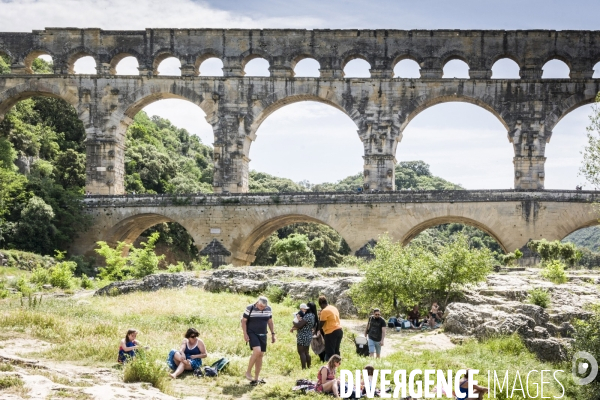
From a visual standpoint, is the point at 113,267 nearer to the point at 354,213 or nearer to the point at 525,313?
the point at 354,213

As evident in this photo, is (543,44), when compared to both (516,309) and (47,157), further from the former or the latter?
(47,157)

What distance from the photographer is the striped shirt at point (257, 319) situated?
1130 cm

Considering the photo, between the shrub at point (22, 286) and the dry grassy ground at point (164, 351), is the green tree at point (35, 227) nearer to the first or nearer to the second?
the shrub at point (22, 286)

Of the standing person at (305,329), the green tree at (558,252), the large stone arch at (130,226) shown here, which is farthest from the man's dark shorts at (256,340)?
the large stone arch at (130,226)

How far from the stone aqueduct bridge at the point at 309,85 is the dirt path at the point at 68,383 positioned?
25.3m

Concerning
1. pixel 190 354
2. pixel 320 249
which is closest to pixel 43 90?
pixel 320 249

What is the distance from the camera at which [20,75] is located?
3709cm

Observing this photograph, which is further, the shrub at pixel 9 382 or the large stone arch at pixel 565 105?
the large stone arch at pixel 565 105

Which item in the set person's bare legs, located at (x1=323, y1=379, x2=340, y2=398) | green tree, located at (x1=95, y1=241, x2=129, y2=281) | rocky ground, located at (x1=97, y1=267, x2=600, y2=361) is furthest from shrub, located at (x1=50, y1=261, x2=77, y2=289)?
person's bare legs, located at (x1=323, y1=379, x2=340, y2=398)

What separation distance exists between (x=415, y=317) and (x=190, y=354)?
8440 mm

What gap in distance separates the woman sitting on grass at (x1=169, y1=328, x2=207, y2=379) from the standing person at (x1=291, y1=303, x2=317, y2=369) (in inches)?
64.1

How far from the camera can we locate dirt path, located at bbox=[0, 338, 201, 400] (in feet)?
29.5

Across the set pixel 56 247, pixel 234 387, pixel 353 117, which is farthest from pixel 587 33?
pixel 234 387

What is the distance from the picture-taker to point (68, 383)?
9656 millimetres
